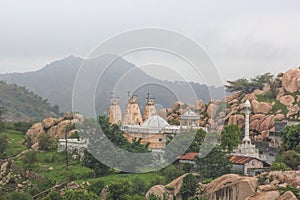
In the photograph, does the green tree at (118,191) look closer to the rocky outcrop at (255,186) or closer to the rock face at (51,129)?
the rocky outcrop at (255,186)

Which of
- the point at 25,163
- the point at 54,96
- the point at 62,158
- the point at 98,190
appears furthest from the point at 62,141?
the point at 54,96

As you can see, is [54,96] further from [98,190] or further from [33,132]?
[98,190]

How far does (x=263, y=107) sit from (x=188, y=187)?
1084 cm

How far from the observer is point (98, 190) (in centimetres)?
1659

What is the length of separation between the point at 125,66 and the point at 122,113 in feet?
21.1

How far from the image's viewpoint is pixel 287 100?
25.7m

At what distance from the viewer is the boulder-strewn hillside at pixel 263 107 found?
24216 millimetres

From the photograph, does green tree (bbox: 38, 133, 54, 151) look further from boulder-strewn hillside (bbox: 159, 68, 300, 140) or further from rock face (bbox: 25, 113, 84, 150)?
boulder-strewn hillside (bbox: 159, 68, 300, 140)

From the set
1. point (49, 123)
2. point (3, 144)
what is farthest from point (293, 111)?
point (3, 144)

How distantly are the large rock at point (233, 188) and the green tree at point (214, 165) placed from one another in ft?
6.06

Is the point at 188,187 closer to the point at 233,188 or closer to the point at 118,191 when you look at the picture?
the point at 233,188

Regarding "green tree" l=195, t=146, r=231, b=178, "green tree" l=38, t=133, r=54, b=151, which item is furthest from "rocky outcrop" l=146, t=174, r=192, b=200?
"green tree" l=38, t=133, r=54, b=151

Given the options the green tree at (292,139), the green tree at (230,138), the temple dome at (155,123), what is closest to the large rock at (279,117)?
the green tree at (230,138)

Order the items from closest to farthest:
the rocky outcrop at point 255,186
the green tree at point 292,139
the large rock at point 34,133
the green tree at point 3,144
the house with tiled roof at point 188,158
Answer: the rocky outcrop at point 255,186, the house with tiled roof at point 188,158, the green tree at point 292,139, the green tree at point 3,144, the large rock at point 34,133
